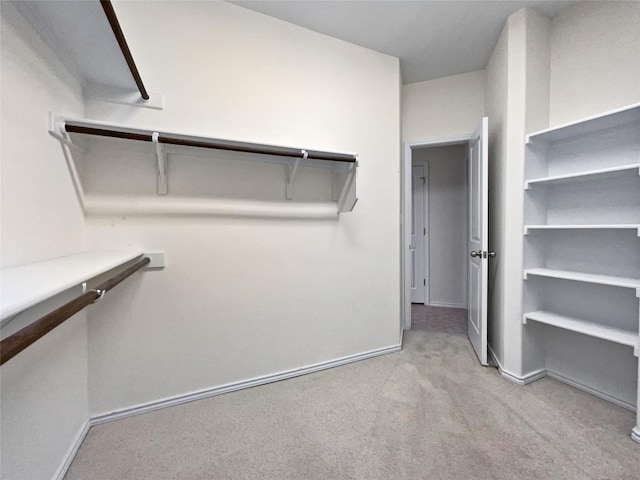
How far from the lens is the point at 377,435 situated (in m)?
1.45

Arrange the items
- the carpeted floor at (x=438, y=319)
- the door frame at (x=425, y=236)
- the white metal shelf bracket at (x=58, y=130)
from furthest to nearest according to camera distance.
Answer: the door frame at (x=425, y=236)
the carpeted floor at (x=438, y=319)
the white metal shelf bracket at (x=58, y=130)

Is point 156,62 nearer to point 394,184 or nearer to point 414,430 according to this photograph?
point 394,184

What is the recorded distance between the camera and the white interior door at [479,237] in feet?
6.94

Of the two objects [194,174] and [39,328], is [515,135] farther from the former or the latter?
[39,328]

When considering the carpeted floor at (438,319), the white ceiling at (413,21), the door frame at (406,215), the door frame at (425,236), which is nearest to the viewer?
the white ceiling at (413,21)

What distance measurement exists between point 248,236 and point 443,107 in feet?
7.65

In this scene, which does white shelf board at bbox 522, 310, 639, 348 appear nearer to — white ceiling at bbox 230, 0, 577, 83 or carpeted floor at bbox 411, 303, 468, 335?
carpeted floor at bbox 411, 303, 468, 335

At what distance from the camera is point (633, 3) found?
1.59m

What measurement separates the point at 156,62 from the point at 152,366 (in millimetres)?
1785

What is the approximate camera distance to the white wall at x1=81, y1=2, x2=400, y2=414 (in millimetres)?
1603

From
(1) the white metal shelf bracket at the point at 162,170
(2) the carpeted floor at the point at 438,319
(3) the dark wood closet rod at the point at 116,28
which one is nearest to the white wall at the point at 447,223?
(2) the carpeted floor at the point at 438,319

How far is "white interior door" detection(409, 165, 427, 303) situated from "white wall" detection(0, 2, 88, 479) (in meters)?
3.67

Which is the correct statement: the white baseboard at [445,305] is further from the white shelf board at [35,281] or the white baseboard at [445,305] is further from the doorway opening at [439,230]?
the white shelf board at [35,281]

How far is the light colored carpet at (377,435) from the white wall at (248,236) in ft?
0.79
